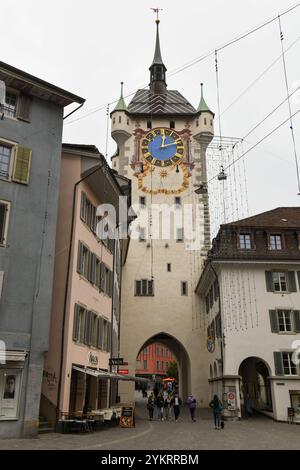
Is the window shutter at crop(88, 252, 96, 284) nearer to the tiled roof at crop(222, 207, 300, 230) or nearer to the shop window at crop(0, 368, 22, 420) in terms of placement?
the shop window at crop(0, 368, 22, 420)

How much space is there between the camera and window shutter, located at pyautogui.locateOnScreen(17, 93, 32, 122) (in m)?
20.6

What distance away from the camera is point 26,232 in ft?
63.7

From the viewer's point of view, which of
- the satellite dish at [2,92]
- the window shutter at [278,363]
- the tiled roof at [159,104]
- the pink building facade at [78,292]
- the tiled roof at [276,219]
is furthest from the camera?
the tiled roof at [159,104]

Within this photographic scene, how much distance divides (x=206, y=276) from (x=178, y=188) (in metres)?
13.3

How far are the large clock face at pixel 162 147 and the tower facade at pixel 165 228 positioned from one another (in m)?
0.02

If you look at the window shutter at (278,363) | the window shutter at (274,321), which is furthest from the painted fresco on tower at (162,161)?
the window shutter at (278,363)

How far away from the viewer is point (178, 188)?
49.0 metres

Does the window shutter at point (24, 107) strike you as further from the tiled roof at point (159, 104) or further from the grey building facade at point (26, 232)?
the tiled roof at point (159, 104)

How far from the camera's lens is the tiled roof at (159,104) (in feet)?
173

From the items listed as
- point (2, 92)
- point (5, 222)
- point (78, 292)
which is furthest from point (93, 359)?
point (2, 92)

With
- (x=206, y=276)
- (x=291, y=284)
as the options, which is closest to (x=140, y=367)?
(x=206, y=276)

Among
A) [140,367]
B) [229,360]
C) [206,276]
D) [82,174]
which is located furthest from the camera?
[140,367]

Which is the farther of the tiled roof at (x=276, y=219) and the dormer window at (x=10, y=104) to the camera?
the tiled roof at (x=276, y=219)
